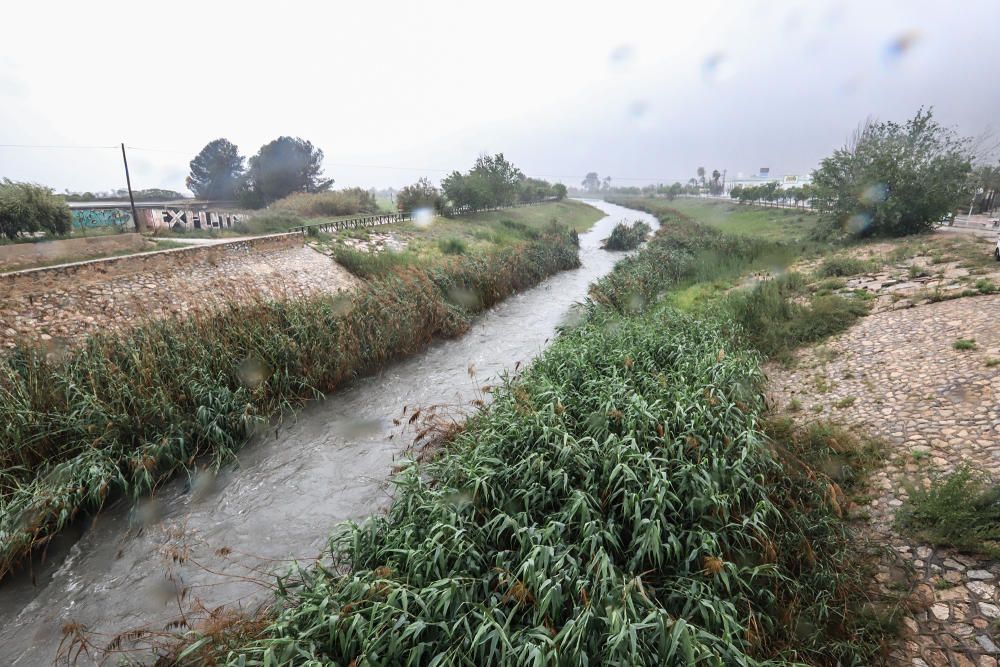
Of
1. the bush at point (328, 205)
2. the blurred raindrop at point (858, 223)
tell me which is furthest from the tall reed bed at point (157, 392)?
the bush at point (328, 205)

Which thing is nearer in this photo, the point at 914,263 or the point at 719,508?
the point at 719,508

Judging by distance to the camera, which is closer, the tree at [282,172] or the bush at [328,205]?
the bush at [328,205]

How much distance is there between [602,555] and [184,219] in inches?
1416

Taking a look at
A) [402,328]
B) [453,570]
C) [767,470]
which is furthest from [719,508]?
[402,328]

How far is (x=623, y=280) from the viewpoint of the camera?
680 inches

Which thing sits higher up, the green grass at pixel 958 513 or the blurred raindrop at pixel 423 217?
the blurred raindrop at pixel 423 217

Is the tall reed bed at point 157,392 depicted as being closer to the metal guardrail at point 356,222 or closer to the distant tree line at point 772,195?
the metal guardrail at point 356,222

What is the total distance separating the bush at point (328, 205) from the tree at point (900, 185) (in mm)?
32704

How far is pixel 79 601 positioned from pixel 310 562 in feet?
8.40

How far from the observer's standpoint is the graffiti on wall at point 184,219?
29164 millimetres

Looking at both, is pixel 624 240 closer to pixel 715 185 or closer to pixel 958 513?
pixel 958 513

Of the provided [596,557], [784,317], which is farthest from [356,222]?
[596,557]

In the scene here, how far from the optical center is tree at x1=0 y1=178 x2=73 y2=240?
56.2 feet

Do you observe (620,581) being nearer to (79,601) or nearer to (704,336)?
(79,601)
